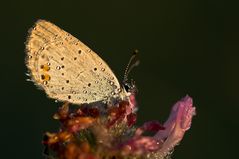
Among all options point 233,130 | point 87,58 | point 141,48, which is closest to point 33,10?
point 141,48

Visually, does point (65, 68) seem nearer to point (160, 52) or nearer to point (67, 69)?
point (67, 69)

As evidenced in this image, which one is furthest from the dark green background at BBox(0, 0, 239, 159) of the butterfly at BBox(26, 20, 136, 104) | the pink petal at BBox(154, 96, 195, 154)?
the pink petal at BBox(154, 96, 195, 154)

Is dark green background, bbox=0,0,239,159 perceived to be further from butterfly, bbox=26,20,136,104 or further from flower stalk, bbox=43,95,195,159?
flower stalk, bbox=43,95,195,159

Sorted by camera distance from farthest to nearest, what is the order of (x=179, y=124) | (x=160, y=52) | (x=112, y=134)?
1. (x=160, y=52)
2. (x=179, y=124)
3. (x=112, y=134)

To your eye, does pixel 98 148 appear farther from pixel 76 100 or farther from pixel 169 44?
pixel 169 44

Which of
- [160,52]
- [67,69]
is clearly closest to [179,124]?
[67,69]

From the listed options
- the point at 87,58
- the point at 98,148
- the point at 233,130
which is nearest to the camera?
the point at 98,148

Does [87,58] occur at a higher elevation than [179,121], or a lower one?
higher
